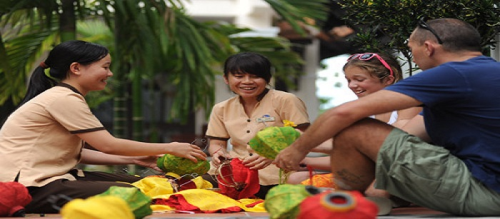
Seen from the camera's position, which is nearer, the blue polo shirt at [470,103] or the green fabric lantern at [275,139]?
the blue polo shirt at [470,103]

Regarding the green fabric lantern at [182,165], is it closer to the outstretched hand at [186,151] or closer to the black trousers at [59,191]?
the outstretched hand at [186,151]

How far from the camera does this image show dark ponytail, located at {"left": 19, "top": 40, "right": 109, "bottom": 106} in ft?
13.5

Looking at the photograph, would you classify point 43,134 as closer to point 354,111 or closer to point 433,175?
point 354,111

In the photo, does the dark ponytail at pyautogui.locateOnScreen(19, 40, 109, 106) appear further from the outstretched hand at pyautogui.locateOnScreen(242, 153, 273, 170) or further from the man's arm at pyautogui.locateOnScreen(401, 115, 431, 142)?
the man's arm at pyautogui.locateOnScreen(401, 115, 431, 142)

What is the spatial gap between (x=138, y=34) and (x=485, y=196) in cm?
508

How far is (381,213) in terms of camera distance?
3.42 m

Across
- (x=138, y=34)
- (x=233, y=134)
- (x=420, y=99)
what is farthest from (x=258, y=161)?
(x=138, y=34)

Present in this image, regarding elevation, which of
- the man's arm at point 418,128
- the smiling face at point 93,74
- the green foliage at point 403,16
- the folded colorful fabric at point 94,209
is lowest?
the man's arm at point 418,128

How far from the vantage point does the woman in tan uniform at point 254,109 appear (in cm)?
468

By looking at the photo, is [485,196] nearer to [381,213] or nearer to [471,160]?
[471,160]

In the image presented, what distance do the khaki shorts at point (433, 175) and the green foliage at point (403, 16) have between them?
1378 mm

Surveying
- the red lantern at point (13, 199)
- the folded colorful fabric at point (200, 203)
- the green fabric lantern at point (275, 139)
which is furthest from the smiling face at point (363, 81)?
the red lantern at point (13, 199)

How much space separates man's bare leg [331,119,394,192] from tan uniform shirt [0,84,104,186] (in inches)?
56.0

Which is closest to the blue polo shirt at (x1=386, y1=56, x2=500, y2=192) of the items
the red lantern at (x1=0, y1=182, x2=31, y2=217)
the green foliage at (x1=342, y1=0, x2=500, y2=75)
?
the green foliage at (x1=342, y1=0, x2=500, y2=75)
